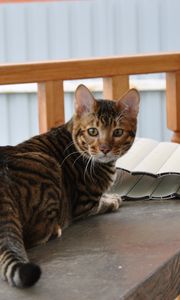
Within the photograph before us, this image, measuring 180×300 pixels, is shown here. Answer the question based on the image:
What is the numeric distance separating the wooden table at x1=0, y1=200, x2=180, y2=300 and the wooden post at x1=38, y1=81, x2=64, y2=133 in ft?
1.30

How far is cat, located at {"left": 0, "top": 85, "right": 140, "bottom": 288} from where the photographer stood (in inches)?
55.0

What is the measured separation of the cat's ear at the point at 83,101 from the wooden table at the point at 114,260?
0.26 metres

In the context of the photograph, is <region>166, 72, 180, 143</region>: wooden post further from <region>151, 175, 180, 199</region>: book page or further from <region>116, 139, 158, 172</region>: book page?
<region>151, 175, 180, 199</region>: book page

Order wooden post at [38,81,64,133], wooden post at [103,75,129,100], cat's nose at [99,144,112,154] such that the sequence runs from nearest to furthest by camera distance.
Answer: cat's nose at [99,144,112,154] → wooden post at [38,81,64,133] → wooden post at [103,75,129,100]

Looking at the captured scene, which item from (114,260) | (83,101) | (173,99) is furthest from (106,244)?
(173,99)

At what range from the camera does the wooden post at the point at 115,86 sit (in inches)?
80.5

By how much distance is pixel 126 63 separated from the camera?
2.06m

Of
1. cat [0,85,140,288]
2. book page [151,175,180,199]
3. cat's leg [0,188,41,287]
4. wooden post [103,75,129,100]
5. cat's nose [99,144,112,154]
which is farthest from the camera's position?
wooden post [103,75,129,100]

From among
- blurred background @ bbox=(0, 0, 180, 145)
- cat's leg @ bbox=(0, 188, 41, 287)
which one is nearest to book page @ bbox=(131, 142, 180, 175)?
cat's leg @ bbox=(0, 188, 41, 287)

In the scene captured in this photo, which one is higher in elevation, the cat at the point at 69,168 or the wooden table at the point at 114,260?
the cat at the point at 69,168

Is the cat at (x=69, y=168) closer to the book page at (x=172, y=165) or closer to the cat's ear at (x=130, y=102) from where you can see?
the cat's ear at (x=130, y=102)

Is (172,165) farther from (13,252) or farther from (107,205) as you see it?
(13,252)

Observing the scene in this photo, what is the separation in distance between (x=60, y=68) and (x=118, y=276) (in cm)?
87

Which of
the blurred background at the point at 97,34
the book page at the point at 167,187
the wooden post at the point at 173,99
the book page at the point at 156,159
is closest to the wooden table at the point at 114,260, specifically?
the book page at the point at 167,187
